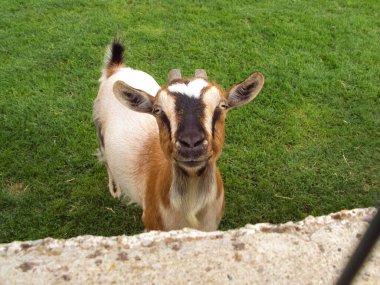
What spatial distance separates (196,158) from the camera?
2.41 metres

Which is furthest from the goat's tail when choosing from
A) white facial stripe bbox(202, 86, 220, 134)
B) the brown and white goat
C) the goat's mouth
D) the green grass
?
the goat's mouth

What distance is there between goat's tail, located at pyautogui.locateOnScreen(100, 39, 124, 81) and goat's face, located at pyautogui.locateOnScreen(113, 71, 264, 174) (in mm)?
1421

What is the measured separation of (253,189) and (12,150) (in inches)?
98.5

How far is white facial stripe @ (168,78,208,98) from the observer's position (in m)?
2.58

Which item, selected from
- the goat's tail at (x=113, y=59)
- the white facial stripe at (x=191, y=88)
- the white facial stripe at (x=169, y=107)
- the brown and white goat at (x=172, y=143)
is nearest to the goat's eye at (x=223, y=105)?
the brown and white goat at (x=172, y=143)

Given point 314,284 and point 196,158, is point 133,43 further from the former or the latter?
point 314,284

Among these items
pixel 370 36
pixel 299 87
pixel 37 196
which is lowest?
pixel 37 196

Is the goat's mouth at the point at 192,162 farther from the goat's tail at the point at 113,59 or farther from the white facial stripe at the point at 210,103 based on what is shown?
the goat's tail at the point at 113,59

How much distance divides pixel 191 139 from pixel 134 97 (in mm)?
693

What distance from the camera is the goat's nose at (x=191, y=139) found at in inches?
93.2

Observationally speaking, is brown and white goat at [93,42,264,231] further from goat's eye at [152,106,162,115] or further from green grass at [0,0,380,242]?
green grass at [0,0,380,242]

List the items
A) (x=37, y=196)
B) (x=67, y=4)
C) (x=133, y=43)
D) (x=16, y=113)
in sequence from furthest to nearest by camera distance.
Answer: (x=67, y=4), (x=133, y=43), (x=16, y=113), (x=37, y=196)

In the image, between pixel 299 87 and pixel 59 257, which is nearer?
pixel 59 257

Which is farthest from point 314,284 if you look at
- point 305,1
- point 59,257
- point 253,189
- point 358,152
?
point 305,1
